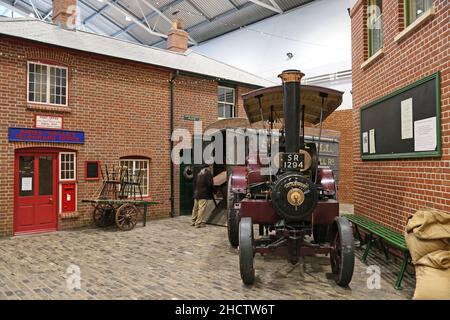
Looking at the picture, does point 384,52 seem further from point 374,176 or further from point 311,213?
point 311,213

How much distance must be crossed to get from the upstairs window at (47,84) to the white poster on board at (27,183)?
199 centimetres

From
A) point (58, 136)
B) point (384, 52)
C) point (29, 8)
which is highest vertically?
point (29, 8)

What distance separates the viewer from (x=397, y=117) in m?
5.99

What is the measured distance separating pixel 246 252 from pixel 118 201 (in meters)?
5.42

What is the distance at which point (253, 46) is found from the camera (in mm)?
20625

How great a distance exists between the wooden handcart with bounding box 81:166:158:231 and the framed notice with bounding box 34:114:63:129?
5.68 ft

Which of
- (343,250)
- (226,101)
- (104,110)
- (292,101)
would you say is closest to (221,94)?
(226,101)

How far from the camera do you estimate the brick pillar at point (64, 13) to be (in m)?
11.0

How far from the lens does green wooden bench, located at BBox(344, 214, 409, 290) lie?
15.8 feet

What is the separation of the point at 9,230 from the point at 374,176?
27.7 ft

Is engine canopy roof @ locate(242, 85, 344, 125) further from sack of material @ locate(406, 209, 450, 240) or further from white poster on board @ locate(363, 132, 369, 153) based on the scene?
sack of material @ locate(406, 209, 450, 240)

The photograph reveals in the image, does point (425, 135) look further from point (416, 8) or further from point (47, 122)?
point (47, 122)

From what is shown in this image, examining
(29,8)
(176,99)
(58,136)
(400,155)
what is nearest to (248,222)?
(400,155)

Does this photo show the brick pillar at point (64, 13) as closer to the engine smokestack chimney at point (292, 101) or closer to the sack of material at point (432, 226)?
the engine smokestack chimney at point (292, 101)
